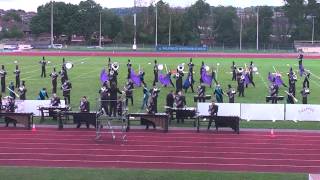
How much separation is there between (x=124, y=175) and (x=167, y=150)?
2.94 meters

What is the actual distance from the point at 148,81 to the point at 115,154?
68.1 feet

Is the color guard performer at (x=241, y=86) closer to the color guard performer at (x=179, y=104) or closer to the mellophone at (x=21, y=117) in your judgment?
the color guard performer at (x=179, y=104)

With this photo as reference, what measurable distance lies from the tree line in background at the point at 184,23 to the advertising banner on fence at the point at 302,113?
7480cm

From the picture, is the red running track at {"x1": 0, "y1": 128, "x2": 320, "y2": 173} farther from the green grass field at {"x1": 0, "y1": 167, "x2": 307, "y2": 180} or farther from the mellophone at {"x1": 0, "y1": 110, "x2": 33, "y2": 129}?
the green grass field at {"x1": 0, "y1": 167, "x2": 307, "y2": 180}

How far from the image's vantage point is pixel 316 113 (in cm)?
2088

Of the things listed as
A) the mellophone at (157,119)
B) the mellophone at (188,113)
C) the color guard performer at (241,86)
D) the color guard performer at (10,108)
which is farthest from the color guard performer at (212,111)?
the color guard performer at (241,86)

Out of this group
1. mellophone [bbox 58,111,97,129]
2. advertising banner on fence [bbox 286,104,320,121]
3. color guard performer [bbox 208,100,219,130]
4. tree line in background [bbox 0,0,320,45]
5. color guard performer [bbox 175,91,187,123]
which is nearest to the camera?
mellophone [bbox 58,111,97,129]

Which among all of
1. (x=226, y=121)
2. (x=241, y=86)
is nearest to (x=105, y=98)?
(x=226, y=121)

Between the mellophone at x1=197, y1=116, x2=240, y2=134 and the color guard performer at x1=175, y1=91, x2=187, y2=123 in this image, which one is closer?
the mellophone at x1=197, y1=116, x2=240, y2=134

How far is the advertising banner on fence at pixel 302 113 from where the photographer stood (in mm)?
20906

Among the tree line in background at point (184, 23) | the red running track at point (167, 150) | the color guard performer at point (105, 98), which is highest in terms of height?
the tree line in background at point (184, 23)

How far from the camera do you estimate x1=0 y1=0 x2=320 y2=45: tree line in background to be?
98812 mm

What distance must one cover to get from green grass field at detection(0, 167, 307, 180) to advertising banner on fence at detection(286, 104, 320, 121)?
8194 mm

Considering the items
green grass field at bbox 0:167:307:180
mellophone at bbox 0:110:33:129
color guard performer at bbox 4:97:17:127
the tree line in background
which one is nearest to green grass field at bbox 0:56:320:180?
green grass field at bbox 0:167:307:180
